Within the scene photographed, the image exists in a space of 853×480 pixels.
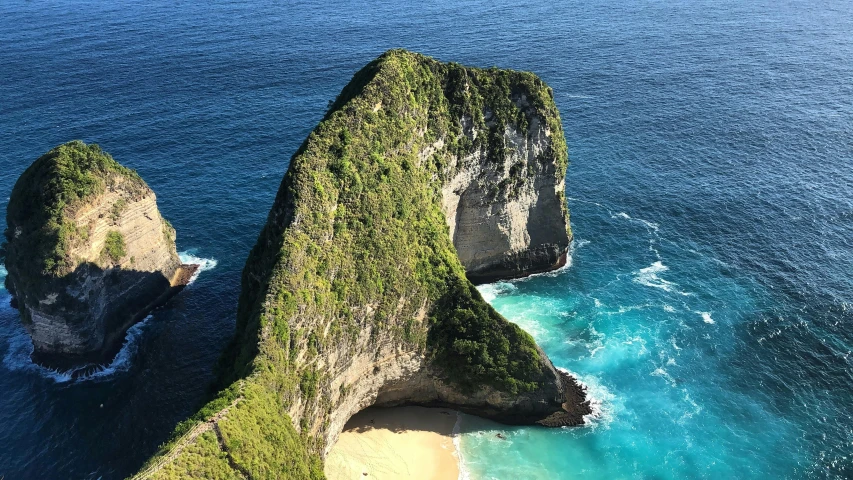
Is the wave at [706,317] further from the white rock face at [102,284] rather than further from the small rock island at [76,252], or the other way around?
the small rock island at [76,252]

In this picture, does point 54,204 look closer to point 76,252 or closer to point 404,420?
point 76,252

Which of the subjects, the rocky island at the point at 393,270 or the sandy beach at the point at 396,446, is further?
the sandy beach at the point at 396,446

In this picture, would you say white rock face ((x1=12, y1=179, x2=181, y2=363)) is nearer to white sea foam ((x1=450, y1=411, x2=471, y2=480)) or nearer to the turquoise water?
white sea foam ((x1=450, y1=411, x2=471, y2=480))

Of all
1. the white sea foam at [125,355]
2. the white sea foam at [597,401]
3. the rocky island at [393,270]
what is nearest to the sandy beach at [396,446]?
the rocky island at [393,270]

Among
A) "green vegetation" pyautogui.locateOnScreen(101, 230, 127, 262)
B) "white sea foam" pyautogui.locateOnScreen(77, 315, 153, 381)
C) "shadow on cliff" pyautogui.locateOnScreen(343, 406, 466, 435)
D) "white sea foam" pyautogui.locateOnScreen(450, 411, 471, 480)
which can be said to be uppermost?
"green vegetation" pyautogui.locateOnScreen(101, 230, 127, 262)

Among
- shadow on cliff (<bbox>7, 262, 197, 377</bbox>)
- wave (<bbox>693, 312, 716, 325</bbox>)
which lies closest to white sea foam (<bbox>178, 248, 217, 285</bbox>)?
shadow on cliff (<bbox>7, 262, 197, 377</bbox>)
